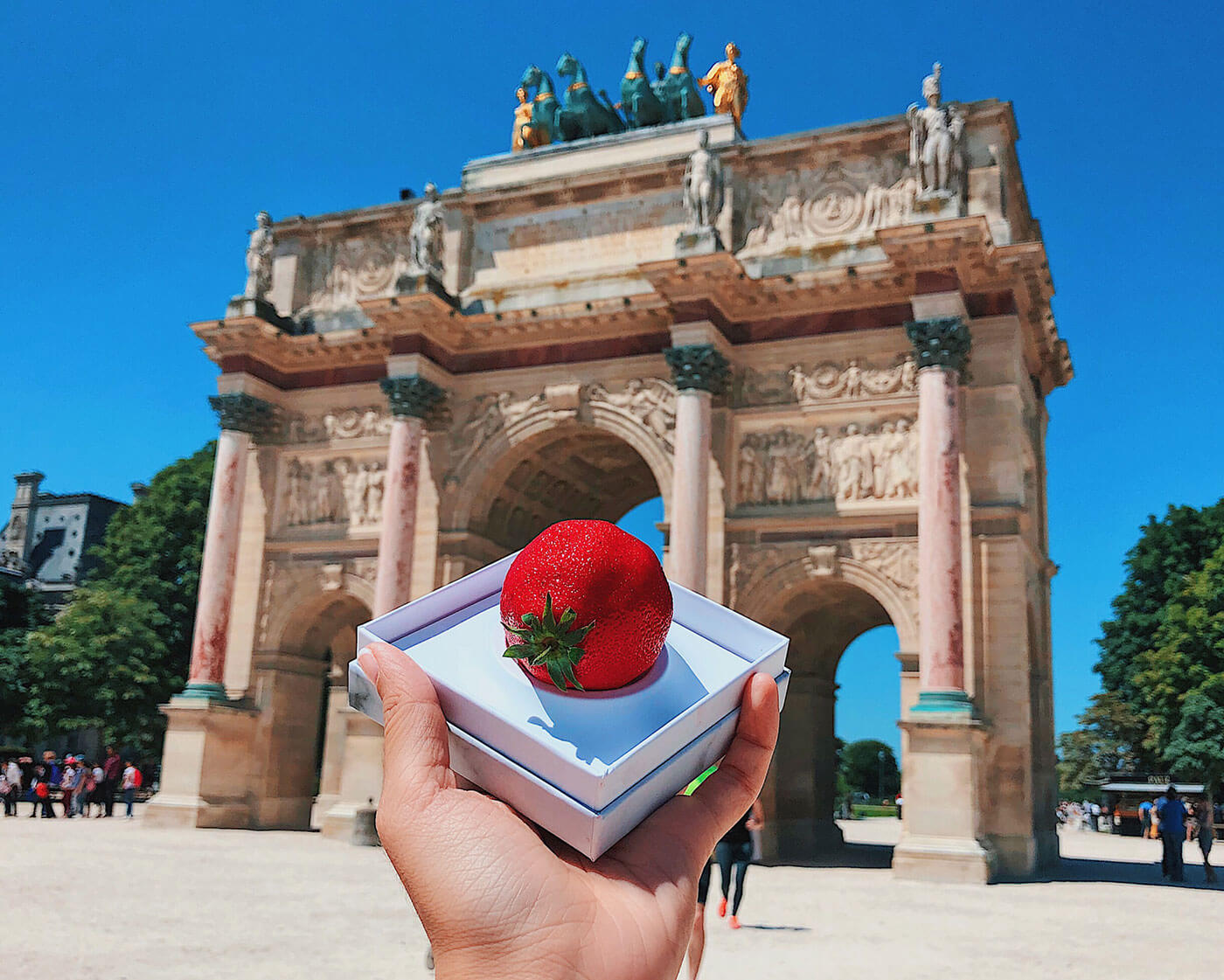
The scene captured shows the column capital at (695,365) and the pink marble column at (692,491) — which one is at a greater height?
Result: the column capital at (695,365)

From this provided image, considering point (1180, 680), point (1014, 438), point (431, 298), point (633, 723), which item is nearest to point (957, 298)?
point (1014, 438)

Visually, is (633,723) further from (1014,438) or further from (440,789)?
(1014,438)

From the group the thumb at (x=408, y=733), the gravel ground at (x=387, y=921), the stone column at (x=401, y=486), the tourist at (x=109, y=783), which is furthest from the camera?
the tourist at (x=109, y=783)

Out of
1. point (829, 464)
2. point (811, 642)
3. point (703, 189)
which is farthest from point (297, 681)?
point (703, 189)

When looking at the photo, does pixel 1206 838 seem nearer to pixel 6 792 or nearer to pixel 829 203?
pixel 829 203

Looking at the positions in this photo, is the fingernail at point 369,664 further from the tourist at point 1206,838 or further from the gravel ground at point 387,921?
the tourist at point 1206,838

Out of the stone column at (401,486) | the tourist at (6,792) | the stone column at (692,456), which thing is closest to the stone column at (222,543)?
the stone column at (401,486)
